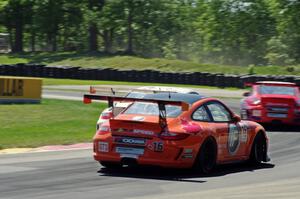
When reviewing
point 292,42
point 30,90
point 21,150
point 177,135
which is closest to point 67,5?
point 292,42

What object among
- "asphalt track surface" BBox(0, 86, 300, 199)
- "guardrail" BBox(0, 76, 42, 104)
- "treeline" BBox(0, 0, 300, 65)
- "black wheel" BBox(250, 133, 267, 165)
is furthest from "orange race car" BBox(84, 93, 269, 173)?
"treeline" BBox(0, 0, 300, 65)

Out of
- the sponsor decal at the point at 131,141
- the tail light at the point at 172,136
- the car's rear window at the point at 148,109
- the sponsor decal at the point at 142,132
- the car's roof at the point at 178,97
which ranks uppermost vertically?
the car's roof at the point at 178,97

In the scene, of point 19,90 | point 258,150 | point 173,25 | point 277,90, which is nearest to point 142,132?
point 258,150

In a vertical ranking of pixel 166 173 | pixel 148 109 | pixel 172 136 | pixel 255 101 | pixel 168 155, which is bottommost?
pixel 166 173

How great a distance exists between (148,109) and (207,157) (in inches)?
46.5

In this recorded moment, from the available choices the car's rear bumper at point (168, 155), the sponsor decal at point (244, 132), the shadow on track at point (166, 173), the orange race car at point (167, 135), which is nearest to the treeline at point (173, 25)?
the sponsor decal at point (244, 132)

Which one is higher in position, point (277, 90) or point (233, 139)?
point (277, 90)

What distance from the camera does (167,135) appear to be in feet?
37.6

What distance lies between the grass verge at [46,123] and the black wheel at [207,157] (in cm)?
544

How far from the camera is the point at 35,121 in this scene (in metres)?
21.5

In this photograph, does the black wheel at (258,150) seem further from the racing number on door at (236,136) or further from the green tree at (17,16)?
the green tree at (17,16)

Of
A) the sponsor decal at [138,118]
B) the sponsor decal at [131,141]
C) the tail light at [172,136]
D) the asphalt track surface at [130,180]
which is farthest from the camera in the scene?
the sponsor decal at [138,118]

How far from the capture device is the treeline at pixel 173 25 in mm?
65625

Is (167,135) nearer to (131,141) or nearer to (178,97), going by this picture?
(131,141)
